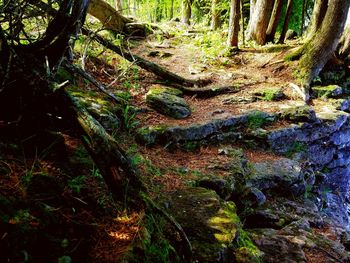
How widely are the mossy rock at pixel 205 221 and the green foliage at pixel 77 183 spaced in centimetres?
109

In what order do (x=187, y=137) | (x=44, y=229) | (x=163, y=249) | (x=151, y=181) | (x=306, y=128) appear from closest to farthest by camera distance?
1. (x=44, y=229)
2. (x=163, y=249)
3. (x=151, y=181)
4. (x=187, y=137)
5. (x=306, y=128)

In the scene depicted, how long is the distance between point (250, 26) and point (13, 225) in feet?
42.1

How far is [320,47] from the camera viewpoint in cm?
959

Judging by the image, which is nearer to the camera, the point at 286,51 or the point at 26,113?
the point at 26,113

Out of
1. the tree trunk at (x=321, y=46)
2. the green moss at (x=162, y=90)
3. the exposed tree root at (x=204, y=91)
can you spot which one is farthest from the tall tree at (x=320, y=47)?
the green moss at (x=162, y=90)

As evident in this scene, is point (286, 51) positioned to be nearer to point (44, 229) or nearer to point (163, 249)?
point (163, 249)

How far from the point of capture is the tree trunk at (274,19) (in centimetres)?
1164

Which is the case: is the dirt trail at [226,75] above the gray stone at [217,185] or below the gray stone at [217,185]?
above

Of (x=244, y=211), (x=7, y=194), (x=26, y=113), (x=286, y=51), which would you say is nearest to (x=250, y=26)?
(x=286, y=51)

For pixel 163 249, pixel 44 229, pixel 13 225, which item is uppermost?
pixel 13 225

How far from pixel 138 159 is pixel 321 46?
7.95 meters

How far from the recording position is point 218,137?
6602 millimetres

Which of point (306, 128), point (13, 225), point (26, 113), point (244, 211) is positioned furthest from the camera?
point (306, 128)

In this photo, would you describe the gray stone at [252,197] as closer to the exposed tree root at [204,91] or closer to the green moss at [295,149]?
the green moss at [295,149]
